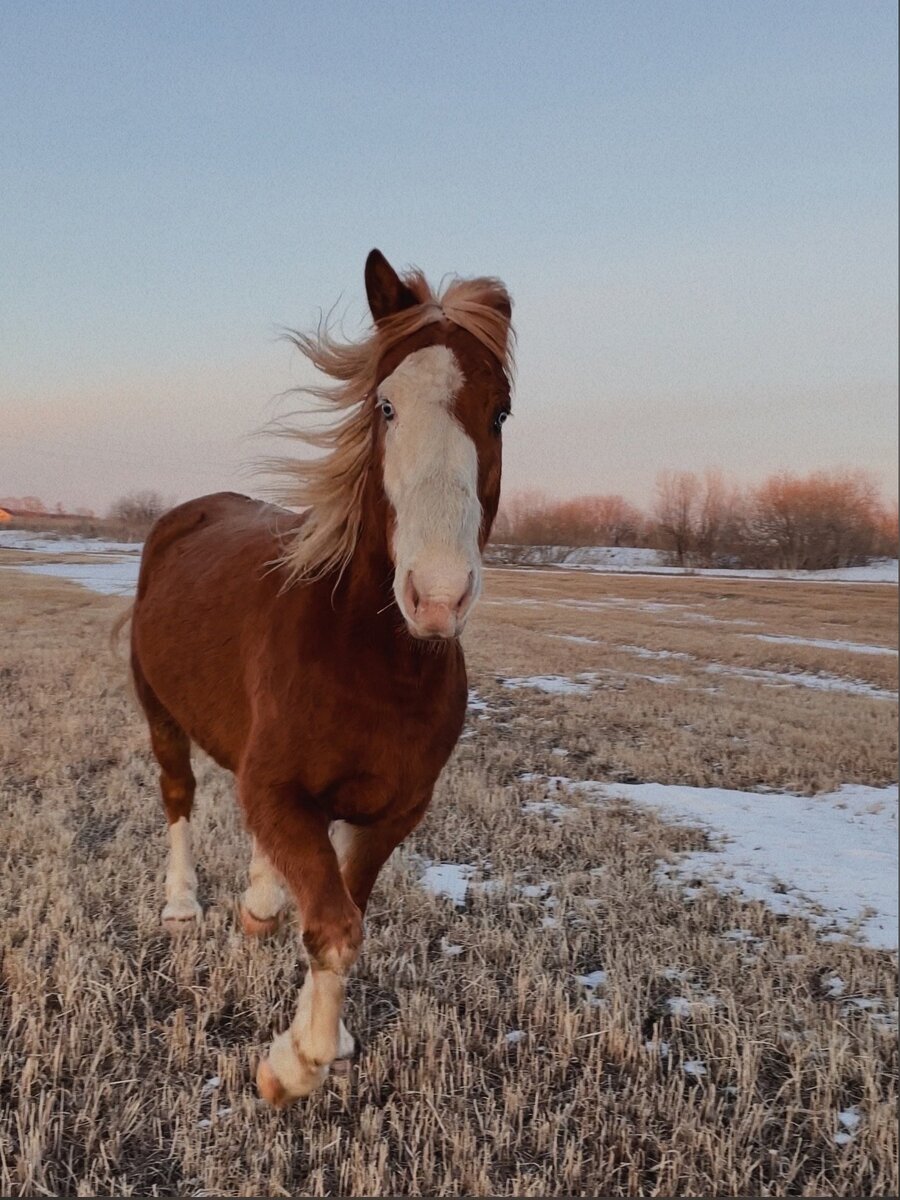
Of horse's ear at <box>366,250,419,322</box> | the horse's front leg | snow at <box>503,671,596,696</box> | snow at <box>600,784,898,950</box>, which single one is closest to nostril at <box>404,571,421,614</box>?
the horse's front leg

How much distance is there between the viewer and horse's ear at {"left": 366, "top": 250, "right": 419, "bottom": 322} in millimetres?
2201

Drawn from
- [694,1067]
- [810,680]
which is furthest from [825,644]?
[694,1067]

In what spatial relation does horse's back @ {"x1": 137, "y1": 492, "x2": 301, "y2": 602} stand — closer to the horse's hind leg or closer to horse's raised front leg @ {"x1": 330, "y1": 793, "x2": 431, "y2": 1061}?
the horse's hind leg

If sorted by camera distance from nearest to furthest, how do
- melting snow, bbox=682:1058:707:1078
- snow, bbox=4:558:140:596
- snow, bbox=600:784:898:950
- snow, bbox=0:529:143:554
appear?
melting snow, bbox=682:1058:707:1078, snow, bbox=600:784:898:950, snow, bbox=0:529:143:554, snow, bbox=4:558:140:596

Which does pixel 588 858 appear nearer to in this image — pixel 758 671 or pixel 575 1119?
pixel 575 1119

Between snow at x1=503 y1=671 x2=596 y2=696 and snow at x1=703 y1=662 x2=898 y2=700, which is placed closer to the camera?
snow at x1=703 y1=662 x2=898 y2=700

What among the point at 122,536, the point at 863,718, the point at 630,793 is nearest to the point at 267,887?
the point at 122,536

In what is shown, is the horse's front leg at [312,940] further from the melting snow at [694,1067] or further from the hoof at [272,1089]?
→ the melting snow at [694,1067]

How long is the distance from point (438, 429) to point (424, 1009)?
180 centimetres

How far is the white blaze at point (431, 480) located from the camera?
5.58ft

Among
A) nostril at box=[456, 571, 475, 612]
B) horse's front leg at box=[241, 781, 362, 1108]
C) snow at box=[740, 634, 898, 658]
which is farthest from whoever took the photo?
snow at box=[740, 634, 898, 658]

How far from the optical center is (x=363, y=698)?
214 cm

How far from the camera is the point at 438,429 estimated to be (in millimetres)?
1871

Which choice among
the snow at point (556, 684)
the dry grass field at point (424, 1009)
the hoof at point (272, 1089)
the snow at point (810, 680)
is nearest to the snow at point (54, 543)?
the dry grass field at point (424, 1009)
